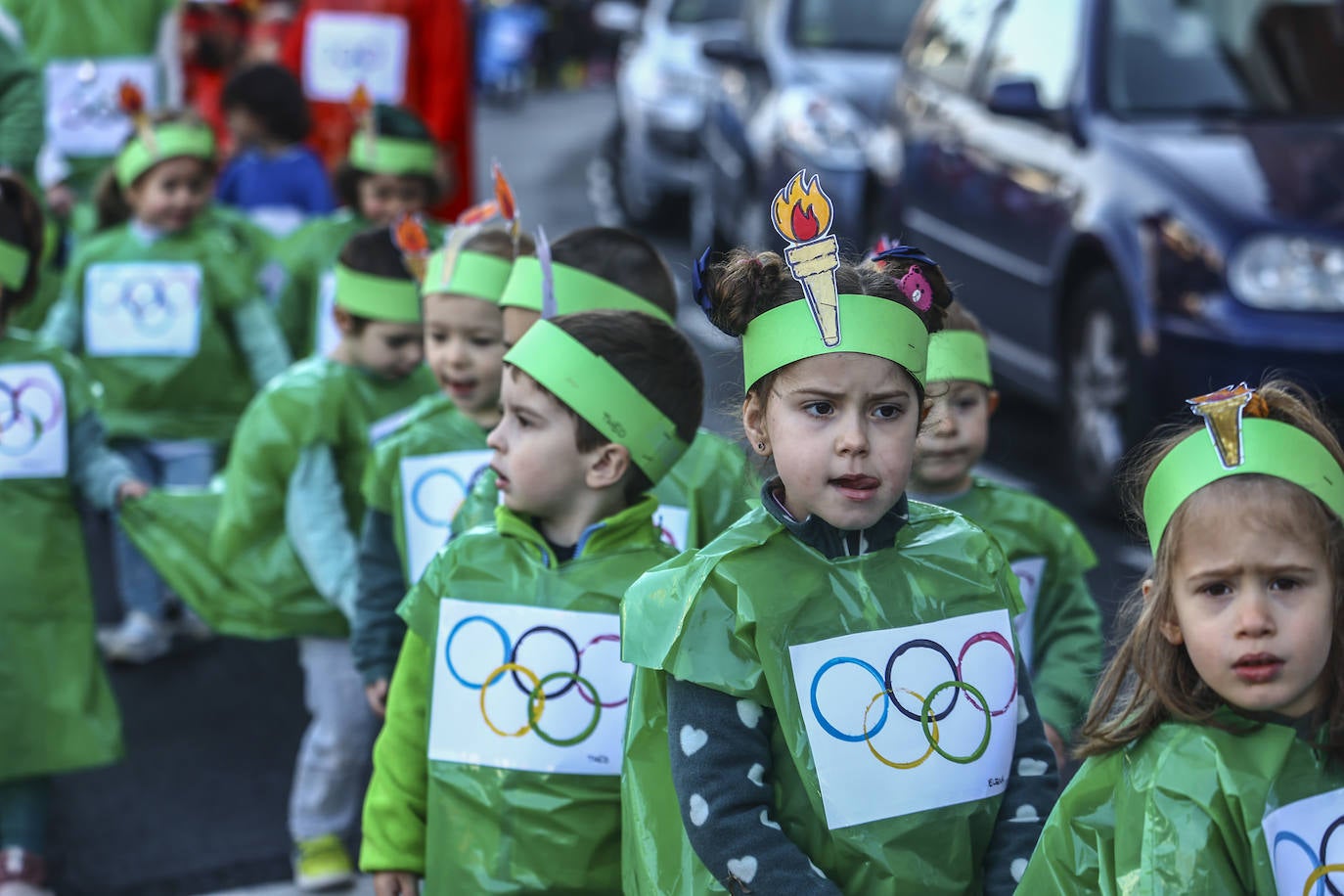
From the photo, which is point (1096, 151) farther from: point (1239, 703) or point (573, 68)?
point (573, 68)

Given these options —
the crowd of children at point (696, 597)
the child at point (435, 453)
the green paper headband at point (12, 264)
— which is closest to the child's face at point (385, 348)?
the crowd of children at point (696, 597)

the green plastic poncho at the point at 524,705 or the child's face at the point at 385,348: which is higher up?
the child's face at the point at 385,348

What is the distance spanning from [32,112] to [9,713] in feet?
11.5

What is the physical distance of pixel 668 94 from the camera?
1250 centimetres

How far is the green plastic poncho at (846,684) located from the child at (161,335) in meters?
3.82

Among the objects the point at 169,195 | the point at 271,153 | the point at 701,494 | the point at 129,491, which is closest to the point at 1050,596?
the point at 701,494

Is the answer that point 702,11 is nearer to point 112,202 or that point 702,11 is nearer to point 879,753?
point 112,202

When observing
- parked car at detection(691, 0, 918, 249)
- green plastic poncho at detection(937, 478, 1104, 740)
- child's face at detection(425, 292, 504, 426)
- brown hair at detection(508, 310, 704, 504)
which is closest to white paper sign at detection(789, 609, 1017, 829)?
brown hair at detection(508, 310, 704, 504)

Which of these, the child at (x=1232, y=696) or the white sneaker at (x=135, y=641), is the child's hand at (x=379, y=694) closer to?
the child at (x=1232, y=696)

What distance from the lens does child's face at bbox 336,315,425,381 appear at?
15.4 ft

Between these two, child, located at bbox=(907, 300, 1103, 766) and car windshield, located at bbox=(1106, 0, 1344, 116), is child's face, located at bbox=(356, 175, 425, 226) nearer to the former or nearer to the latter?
car windshield, located at bbox=(1106, 0, 1344, 116)

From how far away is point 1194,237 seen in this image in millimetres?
6453

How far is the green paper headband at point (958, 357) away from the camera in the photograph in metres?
3.73

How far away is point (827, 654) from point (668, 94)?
33.5ft
